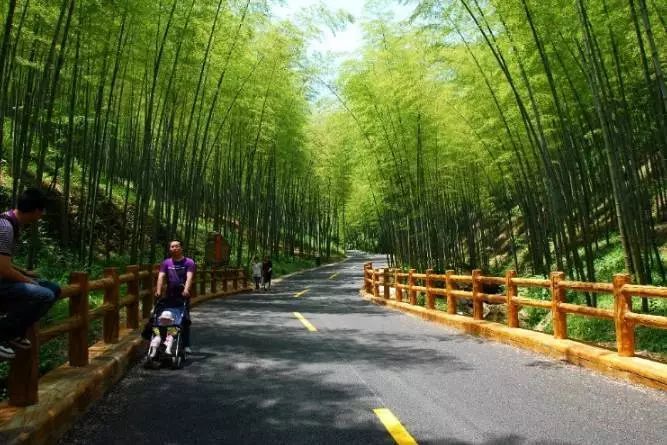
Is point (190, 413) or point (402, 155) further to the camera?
point (402, 155)

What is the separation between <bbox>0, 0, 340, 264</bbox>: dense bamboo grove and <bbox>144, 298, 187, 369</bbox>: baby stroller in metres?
2.81

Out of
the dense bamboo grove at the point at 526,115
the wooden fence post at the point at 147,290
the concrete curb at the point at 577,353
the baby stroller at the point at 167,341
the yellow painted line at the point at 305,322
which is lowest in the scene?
the concrete curb at the point at 577,353

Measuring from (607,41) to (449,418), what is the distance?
8511 millimetres

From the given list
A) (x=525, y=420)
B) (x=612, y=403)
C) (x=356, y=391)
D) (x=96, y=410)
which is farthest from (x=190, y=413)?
(x=612, y=403)

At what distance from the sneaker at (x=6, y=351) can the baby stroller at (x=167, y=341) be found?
214cm

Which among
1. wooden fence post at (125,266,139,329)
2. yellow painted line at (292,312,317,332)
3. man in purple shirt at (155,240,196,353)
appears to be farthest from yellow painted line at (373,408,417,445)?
yellow painted line at (292,312,317,332)

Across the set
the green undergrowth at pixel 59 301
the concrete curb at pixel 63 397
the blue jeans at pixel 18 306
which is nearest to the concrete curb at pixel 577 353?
the concrete curb at pixel 63 397

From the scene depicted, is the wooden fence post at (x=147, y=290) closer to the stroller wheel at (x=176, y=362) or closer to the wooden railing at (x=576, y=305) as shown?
the stroller wheel at (x=176, y=362)

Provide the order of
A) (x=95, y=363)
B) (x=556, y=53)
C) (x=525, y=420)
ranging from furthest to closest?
(x=556, y=53)
(x=95, y=363)
(x=525, y=420)

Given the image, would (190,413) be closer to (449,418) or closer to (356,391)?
(356,391)

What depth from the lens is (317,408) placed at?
3.82 m

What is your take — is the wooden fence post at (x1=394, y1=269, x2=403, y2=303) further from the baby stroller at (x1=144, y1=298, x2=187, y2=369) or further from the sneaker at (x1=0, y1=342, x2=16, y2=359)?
the sneaker at (x1=0, y1=342, x2=16, y2=359)

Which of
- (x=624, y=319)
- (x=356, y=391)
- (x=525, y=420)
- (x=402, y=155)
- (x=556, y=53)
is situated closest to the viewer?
(x=525, y=420)

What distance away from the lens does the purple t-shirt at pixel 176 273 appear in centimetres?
574
